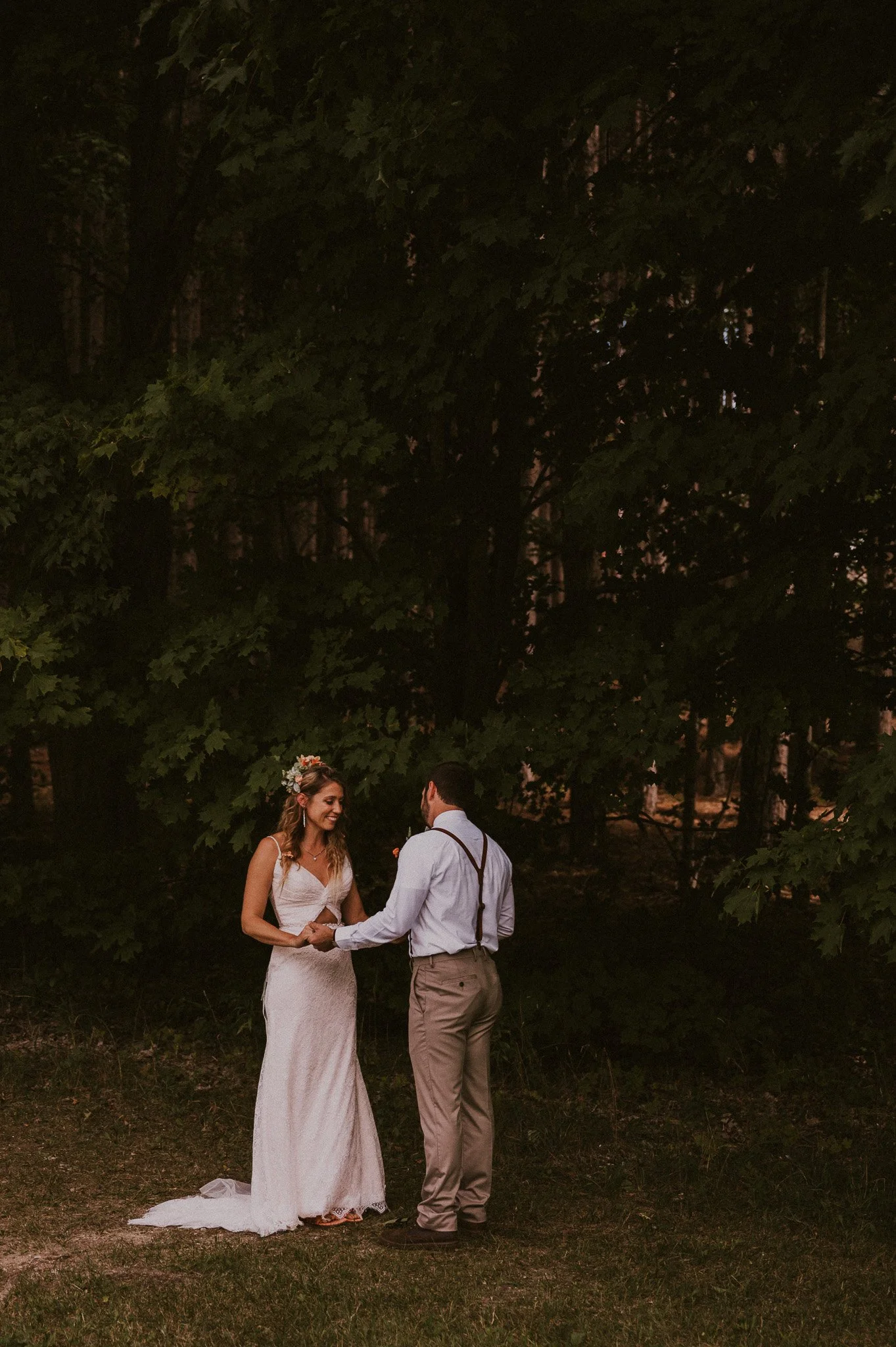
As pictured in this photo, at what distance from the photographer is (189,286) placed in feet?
74.2

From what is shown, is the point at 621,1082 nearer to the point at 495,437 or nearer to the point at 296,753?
the point at 296,753

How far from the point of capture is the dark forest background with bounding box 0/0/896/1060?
8.44m

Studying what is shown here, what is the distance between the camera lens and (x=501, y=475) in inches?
433

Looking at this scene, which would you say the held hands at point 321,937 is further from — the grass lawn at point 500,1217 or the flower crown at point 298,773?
the grass lawn at point 500,1217

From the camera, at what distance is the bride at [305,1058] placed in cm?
671

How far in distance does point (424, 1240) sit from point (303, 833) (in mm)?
1929

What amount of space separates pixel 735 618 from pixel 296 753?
2.86 m

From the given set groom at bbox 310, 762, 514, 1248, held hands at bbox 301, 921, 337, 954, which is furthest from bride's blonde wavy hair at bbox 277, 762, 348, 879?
groom at bbox 310, 762, 514, 1248

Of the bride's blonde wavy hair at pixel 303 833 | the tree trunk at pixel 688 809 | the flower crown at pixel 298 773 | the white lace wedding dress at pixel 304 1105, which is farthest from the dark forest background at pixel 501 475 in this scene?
the white lace wedding dress at pixel 304 1105

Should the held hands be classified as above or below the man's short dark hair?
below

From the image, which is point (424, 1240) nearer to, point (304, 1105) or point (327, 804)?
point (304, 1105)

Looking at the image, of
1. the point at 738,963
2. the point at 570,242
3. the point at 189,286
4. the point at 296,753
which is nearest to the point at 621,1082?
the point at 738,963

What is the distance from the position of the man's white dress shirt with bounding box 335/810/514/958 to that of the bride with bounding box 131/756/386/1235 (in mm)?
585

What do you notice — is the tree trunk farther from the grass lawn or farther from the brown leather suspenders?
the brown leather suspenders
